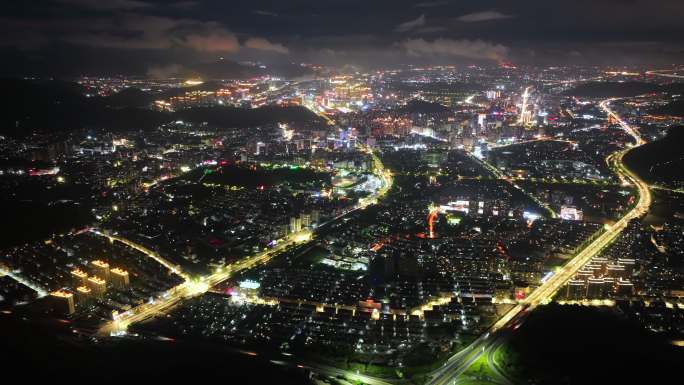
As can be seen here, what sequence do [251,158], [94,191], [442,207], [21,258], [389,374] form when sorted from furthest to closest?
[251,158] < [94,191] < [442,207] < [21,258] < [389,374]

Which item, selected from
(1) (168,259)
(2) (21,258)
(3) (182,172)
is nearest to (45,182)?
(3) (182,172)

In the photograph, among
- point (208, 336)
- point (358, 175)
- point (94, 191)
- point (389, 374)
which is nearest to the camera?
point (389, 374)

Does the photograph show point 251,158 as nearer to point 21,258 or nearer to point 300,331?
point 21,258

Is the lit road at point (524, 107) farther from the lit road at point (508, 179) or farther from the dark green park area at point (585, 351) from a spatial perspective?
the dark green park area at point (585, 351)

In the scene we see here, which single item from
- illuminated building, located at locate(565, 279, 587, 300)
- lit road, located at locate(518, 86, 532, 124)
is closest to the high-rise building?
illuminated building, located at locate(565, 279, 587, 300)

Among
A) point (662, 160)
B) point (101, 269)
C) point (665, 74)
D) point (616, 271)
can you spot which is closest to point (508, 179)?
point (662, 160)

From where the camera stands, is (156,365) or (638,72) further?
(638,72)

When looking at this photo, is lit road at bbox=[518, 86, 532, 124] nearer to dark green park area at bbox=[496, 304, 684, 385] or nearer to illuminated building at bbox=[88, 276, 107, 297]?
dark green park area at bbox=[496, 304, 684, 385]

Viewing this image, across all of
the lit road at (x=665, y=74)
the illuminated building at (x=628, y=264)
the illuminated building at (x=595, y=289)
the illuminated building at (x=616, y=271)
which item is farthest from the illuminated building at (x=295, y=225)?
the lit road at (x=665, y=74)
